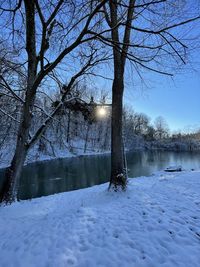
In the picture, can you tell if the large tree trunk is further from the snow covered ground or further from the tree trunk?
the tree trunk

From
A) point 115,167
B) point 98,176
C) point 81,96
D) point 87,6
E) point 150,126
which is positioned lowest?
point 98,176

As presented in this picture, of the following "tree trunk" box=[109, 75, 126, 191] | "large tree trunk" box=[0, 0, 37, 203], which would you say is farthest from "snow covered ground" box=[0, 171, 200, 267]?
"tree trunk" box=[109, 75, 126, 191]

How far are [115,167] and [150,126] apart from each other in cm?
7773

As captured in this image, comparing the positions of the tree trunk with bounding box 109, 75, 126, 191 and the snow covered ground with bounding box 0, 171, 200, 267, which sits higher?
the tree trunk with bounding box 109, 75, 126, 191

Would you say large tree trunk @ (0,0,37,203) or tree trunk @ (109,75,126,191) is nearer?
large tree trunk @ (0,0,37,203)

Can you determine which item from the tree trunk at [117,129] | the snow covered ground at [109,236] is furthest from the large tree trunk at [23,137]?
the tree trunk at [117,129]

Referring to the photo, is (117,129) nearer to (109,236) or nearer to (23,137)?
(23,137)

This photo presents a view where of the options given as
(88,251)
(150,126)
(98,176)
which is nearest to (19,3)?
(88,251)

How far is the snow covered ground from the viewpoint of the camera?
2787 mm

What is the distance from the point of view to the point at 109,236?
3.38m

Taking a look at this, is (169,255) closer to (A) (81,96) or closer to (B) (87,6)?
(B) (87,6)

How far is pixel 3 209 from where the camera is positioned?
5453 mm

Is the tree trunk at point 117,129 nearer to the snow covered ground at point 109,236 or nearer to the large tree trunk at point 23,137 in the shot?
the snow covered ground at point 109,236

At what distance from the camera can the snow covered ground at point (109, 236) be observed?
2.79m
